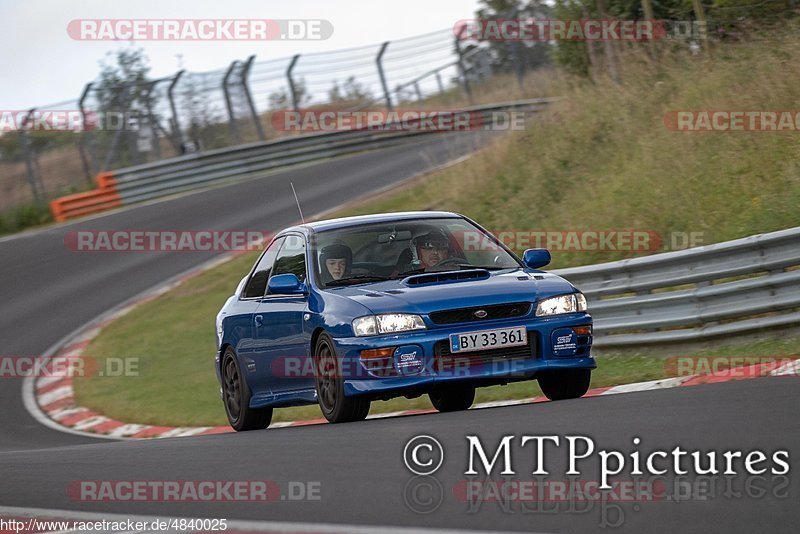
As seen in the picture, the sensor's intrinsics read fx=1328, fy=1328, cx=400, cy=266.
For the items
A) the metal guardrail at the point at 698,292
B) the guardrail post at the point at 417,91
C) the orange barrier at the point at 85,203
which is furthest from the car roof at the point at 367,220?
the guardrail post at the point at 417,91

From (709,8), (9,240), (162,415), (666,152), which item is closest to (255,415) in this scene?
(162,415)

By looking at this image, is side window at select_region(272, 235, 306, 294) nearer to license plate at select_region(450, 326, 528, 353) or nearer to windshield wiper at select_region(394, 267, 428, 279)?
windshield wiper at select_region(394, 267, 428, 279)

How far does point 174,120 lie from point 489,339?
23.8 metres

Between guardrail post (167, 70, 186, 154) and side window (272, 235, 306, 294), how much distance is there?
21617 mm

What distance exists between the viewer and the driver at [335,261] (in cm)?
922

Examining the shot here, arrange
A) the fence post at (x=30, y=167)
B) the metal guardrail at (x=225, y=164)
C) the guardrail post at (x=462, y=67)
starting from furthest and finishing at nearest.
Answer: the guardrail post at (x=462, y=67), the fence post at (x=30, y=167), the metal guardrail at (x=225, y=164)

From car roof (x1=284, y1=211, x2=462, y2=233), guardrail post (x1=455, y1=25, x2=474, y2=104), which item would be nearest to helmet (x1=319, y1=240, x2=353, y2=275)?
car roof (x1=284, y1=211, x2=462, y2=233)

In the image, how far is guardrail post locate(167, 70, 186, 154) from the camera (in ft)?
102

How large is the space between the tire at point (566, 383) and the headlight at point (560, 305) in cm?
41

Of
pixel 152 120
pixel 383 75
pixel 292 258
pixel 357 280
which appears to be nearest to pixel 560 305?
pixel 357 280

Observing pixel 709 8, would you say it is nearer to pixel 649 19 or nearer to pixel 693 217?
pixel 649 19

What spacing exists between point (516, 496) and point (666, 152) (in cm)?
1127

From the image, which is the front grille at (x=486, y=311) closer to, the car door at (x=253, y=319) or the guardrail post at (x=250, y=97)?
the car door at (x=253, y=319)

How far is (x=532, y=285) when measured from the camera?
343 inches
